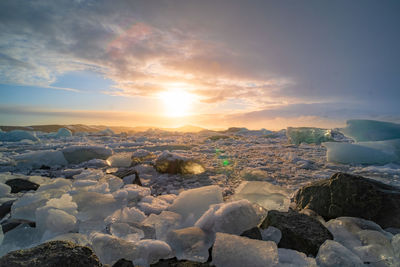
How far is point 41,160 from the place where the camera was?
15.1 feet

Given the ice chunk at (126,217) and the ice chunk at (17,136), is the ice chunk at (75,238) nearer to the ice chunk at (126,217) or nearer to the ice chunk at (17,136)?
the ice chunk at (126,217)

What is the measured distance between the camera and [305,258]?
4.07 ft

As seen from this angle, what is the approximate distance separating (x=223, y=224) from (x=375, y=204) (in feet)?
4.45

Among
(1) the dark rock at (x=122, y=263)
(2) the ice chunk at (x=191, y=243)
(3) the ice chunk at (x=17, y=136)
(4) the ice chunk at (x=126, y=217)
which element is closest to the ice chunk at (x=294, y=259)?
Answer: (2) the ice chunk at (x=191, y=243)

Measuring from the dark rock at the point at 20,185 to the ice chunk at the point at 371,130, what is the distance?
357 inches

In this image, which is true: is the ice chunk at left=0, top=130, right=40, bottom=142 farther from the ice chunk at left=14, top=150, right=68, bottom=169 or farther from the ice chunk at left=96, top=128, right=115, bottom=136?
the ice chunk at left=14, top=150, right=68, bottom=169

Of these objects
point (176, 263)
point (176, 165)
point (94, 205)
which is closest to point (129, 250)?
point (176, 263)

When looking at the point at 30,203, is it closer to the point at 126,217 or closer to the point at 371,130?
the point at 126,217

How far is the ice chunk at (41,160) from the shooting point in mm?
4488

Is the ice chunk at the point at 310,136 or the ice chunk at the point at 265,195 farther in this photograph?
the ice chunk at the point at 310,136

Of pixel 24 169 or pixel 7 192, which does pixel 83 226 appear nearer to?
pixel 7 192

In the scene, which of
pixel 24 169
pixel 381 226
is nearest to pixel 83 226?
pixel 381 226

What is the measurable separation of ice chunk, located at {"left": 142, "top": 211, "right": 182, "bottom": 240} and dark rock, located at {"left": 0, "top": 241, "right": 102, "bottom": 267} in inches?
19.1

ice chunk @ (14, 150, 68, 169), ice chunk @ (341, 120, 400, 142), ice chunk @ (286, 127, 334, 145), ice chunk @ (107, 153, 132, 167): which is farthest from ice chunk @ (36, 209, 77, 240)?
ice chunk @ (286, 127, 334, 145)
